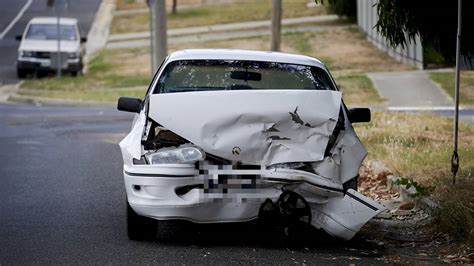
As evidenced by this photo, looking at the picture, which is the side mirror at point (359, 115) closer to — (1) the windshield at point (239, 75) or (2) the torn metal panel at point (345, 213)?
(1) the windshield at point (239, 75)

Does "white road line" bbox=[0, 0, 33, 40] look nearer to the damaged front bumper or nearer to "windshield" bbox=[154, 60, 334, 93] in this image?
"windshield" bbox=[154, 60, 334, 93]

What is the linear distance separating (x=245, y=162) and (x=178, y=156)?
52cm

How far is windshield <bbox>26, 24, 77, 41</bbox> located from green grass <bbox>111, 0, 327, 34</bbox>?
453 inches

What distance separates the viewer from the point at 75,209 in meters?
10.0

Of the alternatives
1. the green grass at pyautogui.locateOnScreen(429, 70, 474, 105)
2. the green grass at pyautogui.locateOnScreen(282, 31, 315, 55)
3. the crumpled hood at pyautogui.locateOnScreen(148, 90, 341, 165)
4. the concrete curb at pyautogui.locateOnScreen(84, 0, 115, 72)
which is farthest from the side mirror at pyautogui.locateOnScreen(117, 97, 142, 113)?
the green grass at pyautogui.locateOnScreen(282, 31, 315, 55)

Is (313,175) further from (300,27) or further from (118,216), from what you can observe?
(300,27)

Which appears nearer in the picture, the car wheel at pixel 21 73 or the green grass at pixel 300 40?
the car wheel at pixel 21 73

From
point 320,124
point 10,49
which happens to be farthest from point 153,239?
point 10,49

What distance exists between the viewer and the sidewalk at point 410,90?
75.5ft

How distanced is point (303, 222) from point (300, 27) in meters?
34.4

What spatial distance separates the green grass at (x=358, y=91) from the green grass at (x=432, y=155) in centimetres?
530

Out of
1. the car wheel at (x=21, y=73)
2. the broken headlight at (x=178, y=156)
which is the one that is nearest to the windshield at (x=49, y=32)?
the car wheel at (x=21, y=73)

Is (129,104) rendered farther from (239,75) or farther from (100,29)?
(100,29)

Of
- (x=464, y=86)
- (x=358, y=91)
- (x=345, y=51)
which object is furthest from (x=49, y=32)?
(x=464, y=86)
